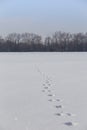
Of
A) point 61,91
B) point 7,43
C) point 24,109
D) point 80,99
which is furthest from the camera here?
point 7,43

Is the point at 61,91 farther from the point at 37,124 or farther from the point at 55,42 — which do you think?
the point at 55,42

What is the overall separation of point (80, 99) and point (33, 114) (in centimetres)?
132

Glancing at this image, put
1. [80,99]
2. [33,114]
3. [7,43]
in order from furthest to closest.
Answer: [7,43] → [80,99] → [33,114]

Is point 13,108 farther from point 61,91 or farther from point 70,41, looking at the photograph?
point 70,41

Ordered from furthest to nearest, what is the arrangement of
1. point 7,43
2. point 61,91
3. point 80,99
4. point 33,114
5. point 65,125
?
point 7,43
point 61,91
point 80,99
point 33,114
point 65,125

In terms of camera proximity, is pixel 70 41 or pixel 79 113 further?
pixel 70 41

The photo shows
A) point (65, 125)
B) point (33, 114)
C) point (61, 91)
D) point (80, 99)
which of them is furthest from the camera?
point (61, 91)

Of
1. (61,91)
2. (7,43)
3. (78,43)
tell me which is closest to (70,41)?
(78,43)

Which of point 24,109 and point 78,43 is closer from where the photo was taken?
point 24,109

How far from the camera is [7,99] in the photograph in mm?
5203

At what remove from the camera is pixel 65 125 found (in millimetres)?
3439

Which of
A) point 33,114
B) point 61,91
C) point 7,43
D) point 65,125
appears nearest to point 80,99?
point 61,91

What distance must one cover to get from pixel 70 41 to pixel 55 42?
2541 mm

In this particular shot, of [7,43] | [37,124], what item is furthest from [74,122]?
[7,43]
